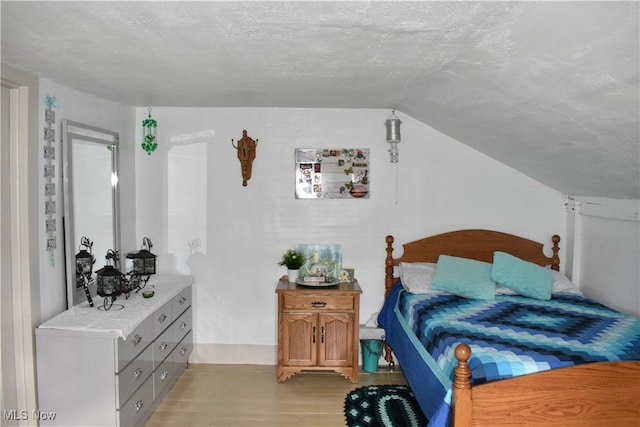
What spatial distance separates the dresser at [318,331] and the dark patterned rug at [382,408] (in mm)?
245

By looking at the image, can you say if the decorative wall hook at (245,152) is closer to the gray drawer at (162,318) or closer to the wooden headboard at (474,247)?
the gray drawer at (162,318)

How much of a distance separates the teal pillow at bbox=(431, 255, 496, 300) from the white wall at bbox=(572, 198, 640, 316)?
843mm

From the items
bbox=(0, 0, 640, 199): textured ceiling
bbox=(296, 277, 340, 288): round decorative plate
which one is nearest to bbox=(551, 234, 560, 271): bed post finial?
bbox=(0, 0, 640, 199): textured ceiling

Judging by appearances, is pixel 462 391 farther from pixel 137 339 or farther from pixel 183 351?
pixel 183 351

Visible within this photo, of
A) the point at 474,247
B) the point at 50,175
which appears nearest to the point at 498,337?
the point at 474,247

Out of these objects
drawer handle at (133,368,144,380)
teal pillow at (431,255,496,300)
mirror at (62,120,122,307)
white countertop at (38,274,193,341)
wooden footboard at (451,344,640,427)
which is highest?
mirror at (62,120,122,307)

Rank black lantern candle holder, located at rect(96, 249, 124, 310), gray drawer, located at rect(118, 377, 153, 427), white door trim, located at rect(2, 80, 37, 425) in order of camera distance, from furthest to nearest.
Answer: black lantern candle holder, located at rect(96, 249, 124, 310) < gray drawer, located at rect(118, 377, 153, 427) < white door trim, located at rect(2, 80, 37, 425)

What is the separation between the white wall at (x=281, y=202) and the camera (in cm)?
392

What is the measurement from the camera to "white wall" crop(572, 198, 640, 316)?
10.1 ft

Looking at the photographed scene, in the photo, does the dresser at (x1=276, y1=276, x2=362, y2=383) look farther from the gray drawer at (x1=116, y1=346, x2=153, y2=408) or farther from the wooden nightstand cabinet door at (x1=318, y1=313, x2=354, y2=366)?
the gray drawer at (x1=116, y1=346, x2=153, y2=408)

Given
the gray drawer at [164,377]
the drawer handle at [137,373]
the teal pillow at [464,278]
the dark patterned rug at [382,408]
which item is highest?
the teal pillow at [464,278]

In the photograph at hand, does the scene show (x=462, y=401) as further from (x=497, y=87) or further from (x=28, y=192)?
(x=28, y=192)

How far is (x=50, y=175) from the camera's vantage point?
268 centimetres

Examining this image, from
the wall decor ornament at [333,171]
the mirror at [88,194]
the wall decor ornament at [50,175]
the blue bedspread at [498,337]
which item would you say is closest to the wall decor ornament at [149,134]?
the mirror at [88,194]
